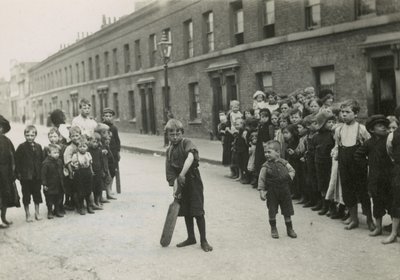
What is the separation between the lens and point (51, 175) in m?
8.45

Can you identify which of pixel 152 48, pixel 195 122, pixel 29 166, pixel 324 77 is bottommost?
pixel 29 166

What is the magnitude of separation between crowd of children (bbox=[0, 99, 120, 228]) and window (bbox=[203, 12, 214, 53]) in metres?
13.3

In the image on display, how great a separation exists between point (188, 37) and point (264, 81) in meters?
6.81

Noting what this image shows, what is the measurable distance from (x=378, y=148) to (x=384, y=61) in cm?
792

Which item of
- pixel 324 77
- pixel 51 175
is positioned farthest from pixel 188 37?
pixel 51 175

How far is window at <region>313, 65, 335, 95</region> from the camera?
50.6 ft

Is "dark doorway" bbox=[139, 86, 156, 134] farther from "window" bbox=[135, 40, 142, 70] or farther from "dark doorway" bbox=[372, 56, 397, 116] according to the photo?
"dark doorway" bbox=[372, 56, 397, 116]

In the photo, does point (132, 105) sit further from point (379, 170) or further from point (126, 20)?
point (379, 170)

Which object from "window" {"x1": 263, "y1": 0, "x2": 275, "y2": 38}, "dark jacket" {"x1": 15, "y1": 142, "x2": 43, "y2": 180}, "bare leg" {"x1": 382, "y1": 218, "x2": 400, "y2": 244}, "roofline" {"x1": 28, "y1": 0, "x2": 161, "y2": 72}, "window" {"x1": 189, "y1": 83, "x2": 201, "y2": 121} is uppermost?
"roofline" {"x1": 28, "y1": 0, "x2": 161, "y2": 72}

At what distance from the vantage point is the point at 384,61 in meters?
13.7

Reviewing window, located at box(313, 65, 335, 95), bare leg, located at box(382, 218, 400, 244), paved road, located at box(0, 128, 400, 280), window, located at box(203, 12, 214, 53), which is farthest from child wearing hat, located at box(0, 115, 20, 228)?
window, located at box(203, 12, 214, 53)

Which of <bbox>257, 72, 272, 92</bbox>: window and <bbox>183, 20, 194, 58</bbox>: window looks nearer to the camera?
<bbox>257, 72, 272, 92</bbox>: window

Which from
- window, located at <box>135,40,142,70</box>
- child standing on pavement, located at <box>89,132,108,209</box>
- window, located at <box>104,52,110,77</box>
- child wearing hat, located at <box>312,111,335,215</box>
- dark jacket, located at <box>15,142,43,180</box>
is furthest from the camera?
window, located at <box>104,52,110,77</box>

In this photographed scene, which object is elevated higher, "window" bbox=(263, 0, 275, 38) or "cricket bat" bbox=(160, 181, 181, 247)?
"window" bbox=(263, 0, 275, 38)
